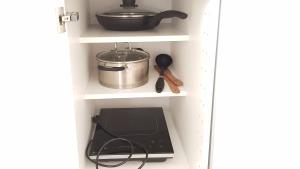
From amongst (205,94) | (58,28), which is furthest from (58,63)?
(205,94)

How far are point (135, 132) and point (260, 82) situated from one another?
23.1 inches

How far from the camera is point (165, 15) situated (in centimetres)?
91

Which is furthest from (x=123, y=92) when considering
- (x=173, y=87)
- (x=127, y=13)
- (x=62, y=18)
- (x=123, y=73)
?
(x=62, y=18)

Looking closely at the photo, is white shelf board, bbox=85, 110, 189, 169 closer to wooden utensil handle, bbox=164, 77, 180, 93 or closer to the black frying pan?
wooden utensil handle, bbox=164, 77, 180, 93

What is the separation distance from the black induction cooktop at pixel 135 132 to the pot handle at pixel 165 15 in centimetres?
42

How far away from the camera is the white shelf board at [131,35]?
2.93 ft

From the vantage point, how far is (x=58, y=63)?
66 cm

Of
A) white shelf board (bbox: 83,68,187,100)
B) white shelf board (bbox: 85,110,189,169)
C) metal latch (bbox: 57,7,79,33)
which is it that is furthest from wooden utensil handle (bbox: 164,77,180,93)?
metal latch (bbox: 57,7,79,33)

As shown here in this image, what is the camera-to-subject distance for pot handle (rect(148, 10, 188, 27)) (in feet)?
2.87

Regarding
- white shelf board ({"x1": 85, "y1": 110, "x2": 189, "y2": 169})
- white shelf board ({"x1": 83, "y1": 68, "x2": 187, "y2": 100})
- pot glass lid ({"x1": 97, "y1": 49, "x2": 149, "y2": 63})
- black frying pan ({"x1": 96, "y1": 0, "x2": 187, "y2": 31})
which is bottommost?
white shelf board ({"x1": 85, "y1": 110, "x2": 189, "y2": 169})

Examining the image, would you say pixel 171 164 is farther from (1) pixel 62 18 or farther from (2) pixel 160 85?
(1) pixel 62 18

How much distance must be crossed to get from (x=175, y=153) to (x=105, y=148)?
0.27 m

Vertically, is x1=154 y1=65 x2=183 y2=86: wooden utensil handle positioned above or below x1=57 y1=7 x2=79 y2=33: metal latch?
below

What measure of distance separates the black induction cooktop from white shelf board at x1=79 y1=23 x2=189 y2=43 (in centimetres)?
38
